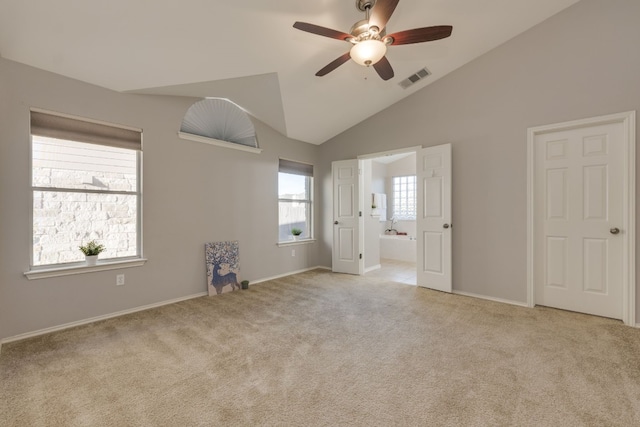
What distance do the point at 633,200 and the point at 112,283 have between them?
551 cm

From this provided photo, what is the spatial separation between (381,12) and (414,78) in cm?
213

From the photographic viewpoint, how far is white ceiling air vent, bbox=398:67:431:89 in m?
3.87

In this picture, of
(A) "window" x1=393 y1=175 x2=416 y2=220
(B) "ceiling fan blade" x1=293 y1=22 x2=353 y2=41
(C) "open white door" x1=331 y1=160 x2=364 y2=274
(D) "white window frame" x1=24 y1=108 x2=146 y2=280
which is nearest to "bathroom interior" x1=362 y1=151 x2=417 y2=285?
(A) "window" x1=393 y1=175 x2=416 y2=220

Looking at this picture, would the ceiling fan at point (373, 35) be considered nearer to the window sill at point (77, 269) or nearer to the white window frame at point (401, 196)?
the window sill at point (77, 269)

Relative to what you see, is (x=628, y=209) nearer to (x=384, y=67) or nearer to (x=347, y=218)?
(x=384, y=67)

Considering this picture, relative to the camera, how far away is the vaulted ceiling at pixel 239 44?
2275 mm

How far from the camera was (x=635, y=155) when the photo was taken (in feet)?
9.22

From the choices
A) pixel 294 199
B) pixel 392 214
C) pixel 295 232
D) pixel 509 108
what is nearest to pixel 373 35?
pixel 509 108

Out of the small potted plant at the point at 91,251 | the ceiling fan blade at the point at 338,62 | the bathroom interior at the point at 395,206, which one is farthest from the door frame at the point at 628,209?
the small potted plant at the point at 91,251

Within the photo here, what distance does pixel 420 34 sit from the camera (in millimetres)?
2303

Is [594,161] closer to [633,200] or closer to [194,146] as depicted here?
[633,200]

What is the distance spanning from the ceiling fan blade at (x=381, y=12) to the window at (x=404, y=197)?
6.24m

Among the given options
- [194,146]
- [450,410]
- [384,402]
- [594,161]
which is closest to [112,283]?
[194,146]

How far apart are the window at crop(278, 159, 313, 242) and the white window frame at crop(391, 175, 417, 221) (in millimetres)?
3620
